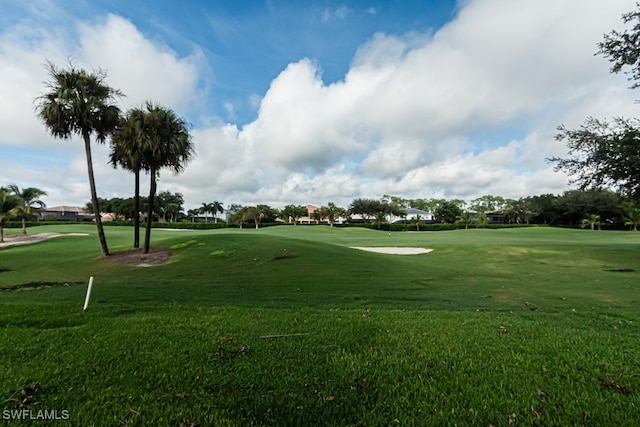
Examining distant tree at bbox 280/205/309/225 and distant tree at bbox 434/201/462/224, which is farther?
distant tree at bbox 280/205/309/225

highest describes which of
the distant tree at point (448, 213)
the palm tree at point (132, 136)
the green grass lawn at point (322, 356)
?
the palm tree at point (132, 136)

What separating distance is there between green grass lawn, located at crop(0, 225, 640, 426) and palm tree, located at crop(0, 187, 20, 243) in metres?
30.7

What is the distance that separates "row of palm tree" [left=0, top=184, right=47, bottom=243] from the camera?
31641 mm

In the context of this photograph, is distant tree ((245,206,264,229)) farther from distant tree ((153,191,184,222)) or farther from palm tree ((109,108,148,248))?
palm tree ((109,108,148,248))

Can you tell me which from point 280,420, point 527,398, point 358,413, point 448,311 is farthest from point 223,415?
point 448,311

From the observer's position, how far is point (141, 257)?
61.3 ft

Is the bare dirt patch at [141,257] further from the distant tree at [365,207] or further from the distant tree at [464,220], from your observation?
the distant tree at [365,207]

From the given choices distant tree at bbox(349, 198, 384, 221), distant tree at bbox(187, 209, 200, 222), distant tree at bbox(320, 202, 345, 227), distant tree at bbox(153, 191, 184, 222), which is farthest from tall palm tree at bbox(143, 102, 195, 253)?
distant tree at bbox(187, 209, 200, 222)

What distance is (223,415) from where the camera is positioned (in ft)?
10.3

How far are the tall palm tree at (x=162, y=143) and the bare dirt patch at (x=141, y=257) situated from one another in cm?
65

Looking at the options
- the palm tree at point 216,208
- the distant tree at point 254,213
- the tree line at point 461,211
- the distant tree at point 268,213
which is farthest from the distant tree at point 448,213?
the palm tree at point 216,208

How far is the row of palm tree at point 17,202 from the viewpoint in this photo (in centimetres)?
3164

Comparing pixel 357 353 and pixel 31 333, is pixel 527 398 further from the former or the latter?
pixel 31 333

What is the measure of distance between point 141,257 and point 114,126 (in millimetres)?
7833
